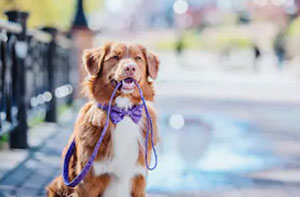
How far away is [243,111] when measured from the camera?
11930mm

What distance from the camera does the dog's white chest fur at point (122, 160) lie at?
3.24 m

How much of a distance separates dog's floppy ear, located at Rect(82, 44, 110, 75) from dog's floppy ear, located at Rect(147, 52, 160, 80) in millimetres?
292

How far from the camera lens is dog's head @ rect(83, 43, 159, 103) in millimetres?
3117

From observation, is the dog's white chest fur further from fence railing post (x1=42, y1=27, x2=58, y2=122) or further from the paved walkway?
fence railing post (x1=42, y1=27, x2=58, y2=122)

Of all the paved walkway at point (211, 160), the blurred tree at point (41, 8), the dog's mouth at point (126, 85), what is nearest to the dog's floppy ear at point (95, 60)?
the dog's mouth at point (126, 85)

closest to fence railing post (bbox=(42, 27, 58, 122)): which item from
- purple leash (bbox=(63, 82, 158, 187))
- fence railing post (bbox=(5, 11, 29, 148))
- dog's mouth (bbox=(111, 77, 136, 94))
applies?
fence railing post (bbox=(5, 11, 29, 148))

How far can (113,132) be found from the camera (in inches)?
129

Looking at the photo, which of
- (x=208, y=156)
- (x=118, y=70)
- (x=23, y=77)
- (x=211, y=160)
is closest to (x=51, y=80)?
(x=23, y=77)

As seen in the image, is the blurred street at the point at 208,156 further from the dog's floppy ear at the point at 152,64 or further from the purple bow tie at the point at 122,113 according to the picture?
the dog's floppy ear at the point at 152,64

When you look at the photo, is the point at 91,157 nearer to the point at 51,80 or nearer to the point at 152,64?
the point at 152,64

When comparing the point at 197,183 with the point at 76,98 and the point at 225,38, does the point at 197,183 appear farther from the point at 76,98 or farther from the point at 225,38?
the point at 225,38

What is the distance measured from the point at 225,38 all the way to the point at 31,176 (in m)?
46.7

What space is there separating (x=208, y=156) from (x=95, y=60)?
12.0 ft

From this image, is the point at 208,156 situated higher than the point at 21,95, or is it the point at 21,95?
the point at 21,95
